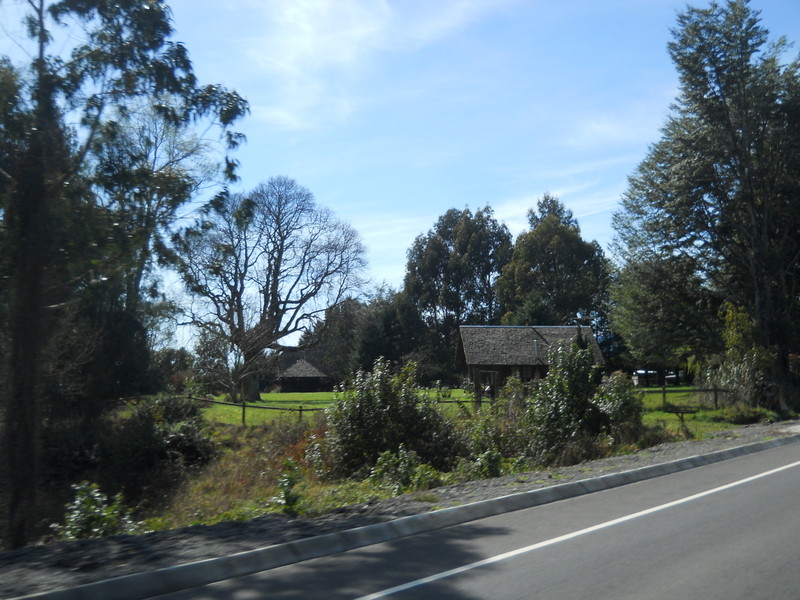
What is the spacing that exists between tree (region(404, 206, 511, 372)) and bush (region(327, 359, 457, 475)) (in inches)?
2324

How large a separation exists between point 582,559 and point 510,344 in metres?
49.4

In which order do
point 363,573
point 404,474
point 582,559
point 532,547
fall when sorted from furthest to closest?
point 404,474 < point 532,547 < point 582,559 < point 363,573

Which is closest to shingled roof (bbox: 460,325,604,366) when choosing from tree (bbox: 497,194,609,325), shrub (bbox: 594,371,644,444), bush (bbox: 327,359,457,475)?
tree (bbox: 497,194,609,325)

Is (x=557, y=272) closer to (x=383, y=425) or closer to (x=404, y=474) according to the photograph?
(x=383, y=425)

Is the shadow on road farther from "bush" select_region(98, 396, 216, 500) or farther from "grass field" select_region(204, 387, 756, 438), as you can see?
"bush" select_region(98, 396, 216, 500)

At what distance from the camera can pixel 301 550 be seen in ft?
24.7

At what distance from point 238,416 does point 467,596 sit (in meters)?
29.3

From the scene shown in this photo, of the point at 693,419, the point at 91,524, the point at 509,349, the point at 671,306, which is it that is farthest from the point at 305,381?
the point at 91,524

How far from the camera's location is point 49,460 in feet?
78.4

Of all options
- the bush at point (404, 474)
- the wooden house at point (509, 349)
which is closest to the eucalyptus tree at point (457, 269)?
the wooden house at point (509, 349)

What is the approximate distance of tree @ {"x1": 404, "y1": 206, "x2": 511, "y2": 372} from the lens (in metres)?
80.9

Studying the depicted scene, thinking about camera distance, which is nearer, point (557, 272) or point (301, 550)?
point (301, 550)

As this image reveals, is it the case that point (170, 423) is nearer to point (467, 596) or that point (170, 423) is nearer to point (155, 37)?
point (155, 37)

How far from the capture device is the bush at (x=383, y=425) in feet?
66.0
